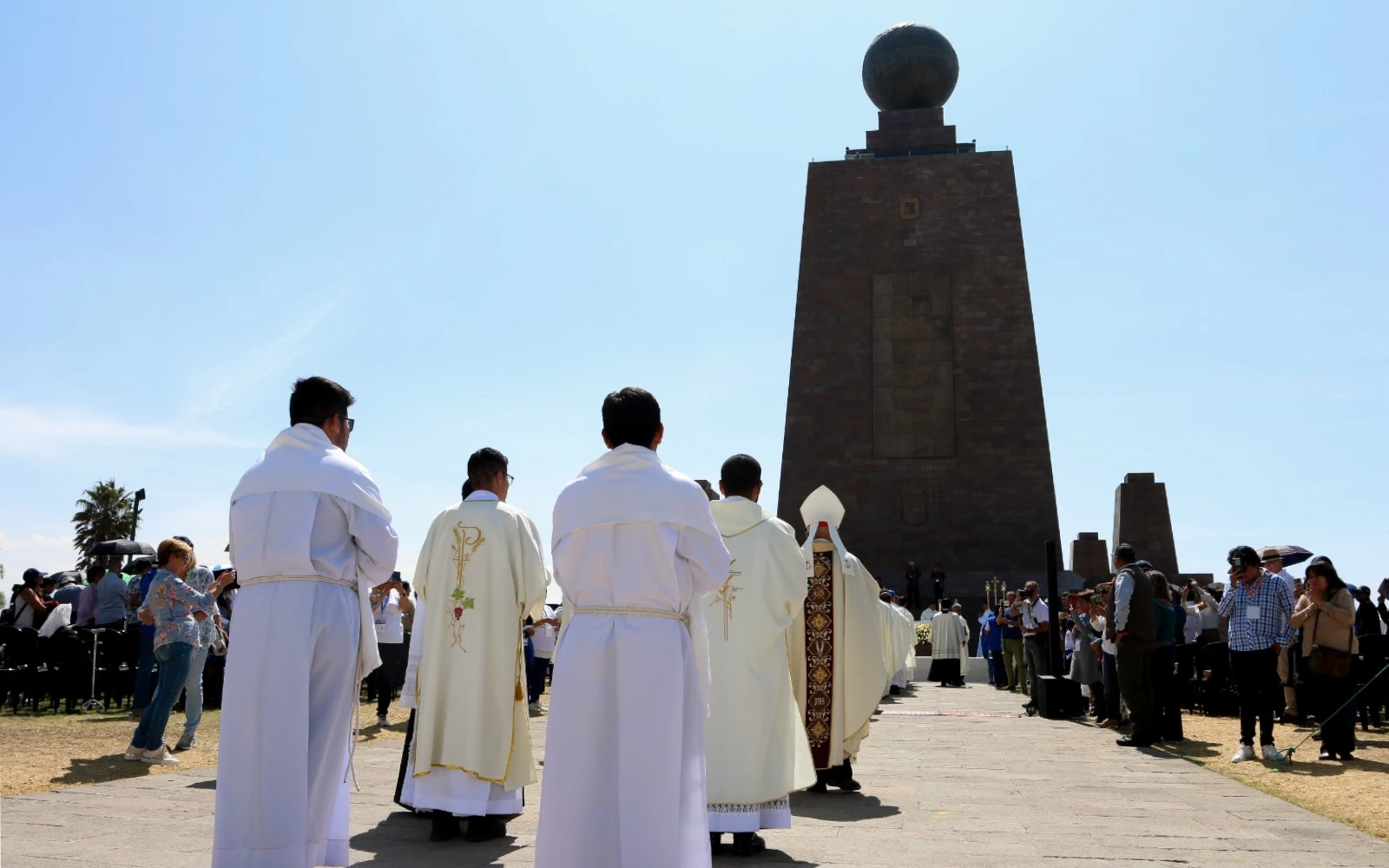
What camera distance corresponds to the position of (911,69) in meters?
31.7

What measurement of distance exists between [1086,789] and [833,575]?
2059 millimetres

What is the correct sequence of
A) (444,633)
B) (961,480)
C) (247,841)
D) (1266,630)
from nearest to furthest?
(247,841) < (444,633) < (1266,630) < (961,480)

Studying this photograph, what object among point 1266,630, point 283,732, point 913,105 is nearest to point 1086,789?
point 1266,630

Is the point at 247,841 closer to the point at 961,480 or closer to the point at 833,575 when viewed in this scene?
the point at 833,575

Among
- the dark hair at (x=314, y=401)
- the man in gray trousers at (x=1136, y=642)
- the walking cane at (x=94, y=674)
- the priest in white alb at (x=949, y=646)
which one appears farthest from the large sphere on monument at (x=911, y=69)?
the dark hair at (x=314, y=401)

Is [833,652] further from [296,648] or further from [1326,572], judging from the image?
[1326,572]

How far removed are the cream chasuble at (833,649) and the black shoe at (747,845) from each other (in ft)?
5.99

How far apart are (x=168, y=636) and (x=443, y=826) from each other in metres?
3.72

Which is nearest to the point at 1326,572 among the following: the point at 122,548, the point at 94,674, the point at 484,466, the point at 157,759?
the point at 484,466

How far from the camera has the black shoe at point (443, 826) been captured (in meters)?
5.46

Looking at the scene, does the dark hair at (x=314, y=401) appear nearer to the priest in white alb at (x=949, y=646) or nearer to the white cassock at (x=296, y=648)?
the white cassock at (x=296, y=648)

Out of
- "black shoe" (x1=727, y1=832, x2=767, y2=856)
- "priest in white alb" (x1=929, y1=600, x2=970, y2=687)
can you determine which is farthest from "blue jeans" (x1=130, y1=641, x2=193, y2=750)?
"priest in white alb" (x1=929, y1=600, x2=970, y2=687)

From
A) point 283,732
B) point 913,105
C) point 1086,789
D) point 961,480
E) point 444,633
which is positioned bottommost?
point 1086,789

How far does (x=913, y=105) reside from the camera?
3222 cm
